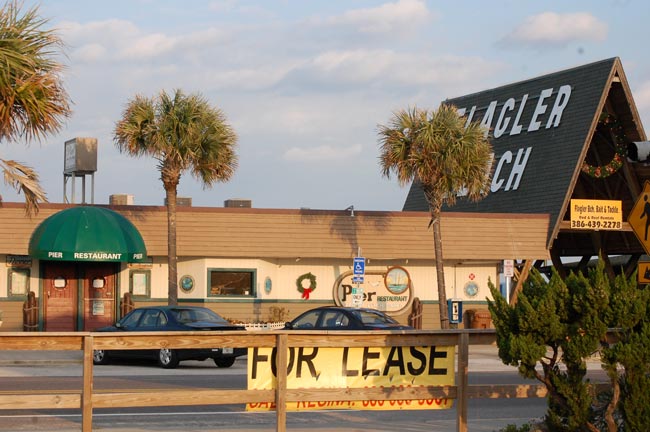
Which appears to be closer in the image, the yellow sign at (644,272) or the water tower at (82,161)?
the yellow sign at (644,272)

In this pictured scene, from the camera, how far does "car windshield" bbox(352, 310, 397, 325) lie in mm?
24547

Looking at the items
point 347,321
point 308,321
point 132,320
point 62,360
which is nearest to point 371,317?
point 347,321

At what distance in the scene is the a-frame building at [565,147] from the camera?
37.4m

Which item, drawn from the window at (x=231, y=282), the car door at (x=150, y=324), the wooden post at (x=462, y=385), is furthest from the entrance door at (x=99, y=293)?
the wooden post at (x=462, y=385)

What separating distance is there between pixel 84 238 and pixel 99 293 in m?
3.51

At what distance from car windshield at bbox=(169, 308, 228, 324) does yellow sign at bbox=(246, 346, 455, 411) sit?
572 inches

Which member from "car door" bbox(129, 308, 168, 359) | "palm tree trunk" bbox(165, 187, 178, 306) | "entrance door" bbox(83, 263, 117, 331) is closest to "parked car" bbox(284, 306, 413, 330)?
"car door" bbox(129, 308, 168, 359)

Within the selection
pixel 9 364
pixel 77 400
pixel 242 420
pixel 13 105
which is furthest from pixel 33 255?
pixel 77 400

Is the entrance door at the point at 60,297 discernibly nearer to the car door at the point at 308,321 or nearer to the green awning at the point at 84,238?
the green awning at the point at 84,238

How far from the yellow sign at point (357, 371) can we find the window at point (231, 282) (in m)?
24.3

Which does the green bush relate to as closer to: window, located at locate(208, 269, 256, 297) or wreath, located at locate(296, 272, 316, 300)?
window, located at locate(208, 269, 256, 297)

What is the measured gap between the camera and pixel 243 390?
10578 millimetres

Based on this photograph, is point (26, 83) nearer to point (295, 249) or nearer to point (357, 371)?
point (357, 371)

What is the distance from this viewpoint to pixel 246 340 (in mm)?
10391
